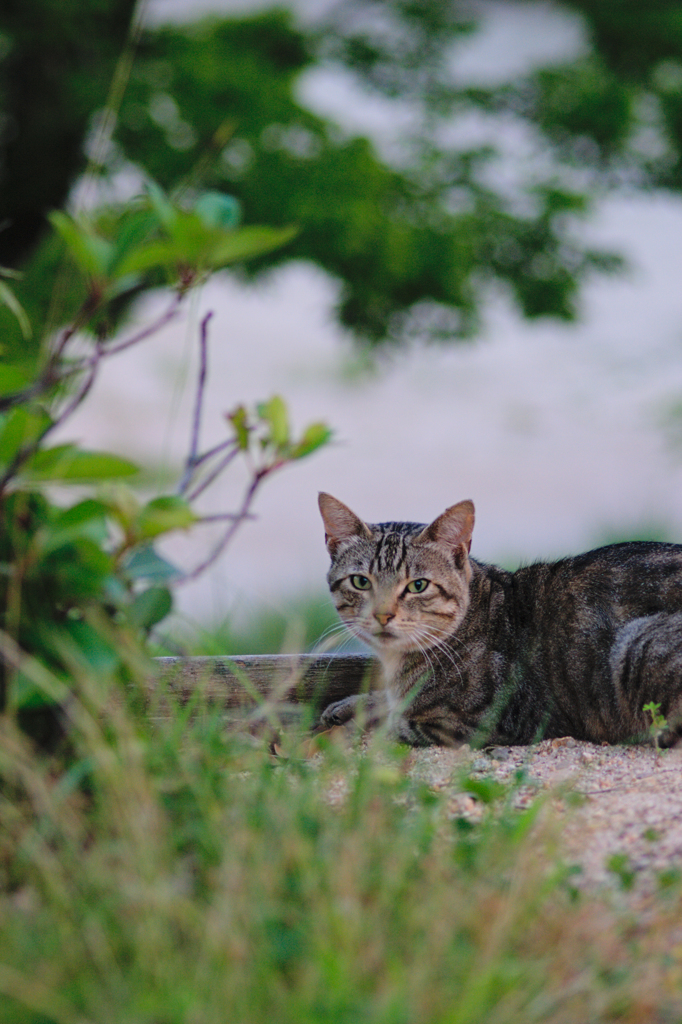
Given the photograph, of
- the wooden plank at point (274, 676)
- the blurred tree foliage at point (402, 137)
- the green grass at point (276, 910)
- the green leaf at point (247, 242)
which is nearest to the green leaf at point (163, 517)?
the green grass at point (276, 910)

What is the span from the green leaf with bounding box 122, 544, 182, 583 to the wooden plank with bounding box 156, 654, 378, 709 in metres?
1.00

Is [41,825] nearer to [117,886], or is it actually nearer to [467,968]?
[117,886]

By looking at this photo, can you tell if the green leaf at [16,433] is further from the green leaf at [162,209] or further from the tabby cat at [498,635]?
the tabby cat at [498,635]

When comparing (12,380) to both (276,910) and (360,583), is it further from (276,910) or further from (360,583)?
(360,583)

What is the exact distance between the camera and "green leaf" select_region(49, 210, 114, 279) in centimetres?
140

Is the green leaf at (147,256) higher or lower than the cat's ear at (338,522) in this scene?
higher

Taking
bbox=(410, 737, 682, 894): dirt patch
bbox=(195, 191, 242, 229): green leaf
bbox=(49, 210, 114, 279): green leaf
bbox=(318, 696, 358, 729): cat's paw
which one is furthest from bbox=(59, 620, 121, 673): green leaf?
bbox=(318, 696, 358, 729): cat's paw

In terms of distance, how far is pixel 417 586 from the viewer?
2.75m

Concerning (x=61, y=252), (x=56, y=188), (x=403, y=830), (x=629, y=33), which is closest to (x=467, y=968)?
(x=403, y=830)

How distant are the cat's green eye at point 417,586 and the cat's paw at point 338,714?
0.39 meters

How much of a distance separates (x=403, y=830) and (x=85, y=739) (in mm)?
580

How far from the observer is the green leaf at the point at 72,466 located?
1.44 m

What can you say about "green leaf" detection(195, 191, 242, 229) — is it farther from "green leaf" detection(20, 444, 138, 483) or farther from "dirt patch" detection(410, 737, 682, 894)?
"dirt patch" detection(410, 737, 682, 894)

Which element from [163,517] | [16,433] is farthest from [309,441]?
[16,433]
